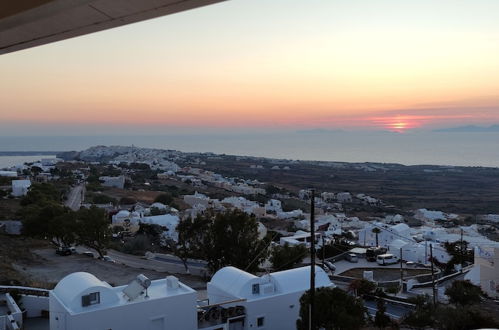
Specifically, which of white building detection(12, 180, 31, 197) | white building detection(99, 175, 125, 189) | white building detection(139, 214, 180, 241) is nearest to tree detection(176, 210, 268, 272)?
white building detection(139, 214, 180, 241)

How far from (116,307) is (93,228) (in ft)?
37.3

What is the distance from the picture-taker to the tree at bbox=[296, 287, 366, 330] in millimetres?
7793

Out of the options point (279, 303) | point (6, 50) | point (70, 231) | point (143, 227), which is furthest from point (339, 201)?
point (6, 50)

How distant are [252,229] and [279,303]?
6515 mm

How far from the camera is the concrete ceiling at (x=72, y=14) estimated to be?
1.65m

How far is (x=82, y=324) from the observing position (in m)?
8.16

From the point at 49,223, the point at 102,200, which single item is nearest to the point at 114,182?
the point at 102,200

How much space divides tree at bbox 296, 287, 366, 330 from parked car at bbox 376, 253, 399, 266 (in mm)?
14662

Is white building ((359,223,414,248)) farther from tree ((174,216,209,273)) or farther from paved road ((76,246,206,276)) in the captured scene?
tree ((174,216,209,273))

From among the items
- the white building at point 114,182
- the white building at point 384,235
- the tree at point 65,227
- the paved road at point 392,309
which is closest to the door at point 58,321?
the paved road at point 392,309

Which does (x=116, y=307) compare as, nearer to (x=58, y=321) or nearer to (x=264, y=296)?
(x=58, y=321)

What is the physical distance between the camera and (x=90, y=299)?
844 centimetres

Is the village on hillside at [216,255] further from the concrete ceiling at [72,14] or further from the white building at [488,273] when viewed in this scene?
the concrete ceiling at [72,14]

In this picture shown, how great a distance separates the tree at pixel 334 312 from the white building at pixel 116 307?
2360mm
